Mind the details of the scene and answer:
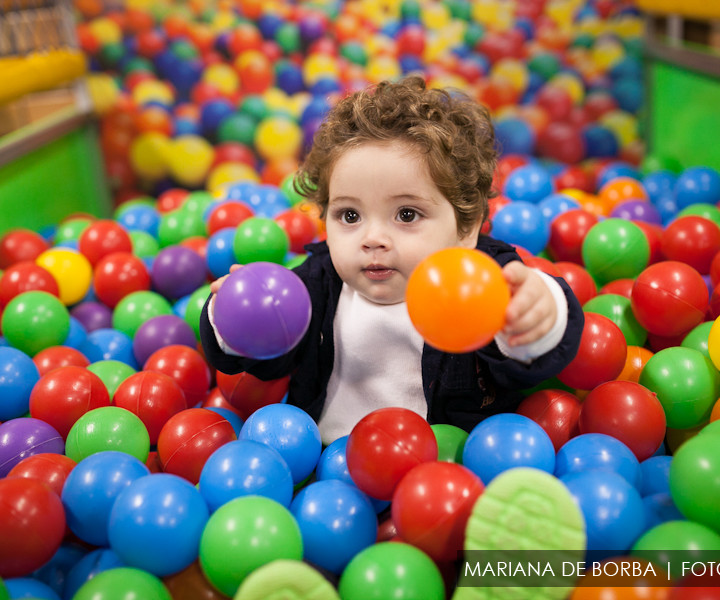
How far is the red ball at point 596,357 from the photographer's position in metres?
1.25

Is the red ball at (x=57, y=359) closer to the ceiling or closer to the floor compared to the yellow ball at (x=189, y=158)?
closer to the ceiling

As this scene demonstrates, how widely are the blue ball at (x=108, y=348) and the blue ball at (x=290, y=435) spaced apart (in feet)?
1.99

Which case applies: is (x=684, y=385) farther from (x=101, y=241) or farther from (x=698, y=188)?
(x=101, y=241)

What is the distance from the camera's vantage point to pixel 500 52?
352 cm

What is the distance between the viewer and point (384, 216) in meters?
1.16

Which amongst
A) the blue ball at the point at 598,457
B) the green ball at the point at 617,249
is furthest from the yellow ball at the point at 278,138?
the blue ball at the point at 598,457

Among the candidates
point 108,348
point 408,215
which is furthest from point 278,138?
point 408,215

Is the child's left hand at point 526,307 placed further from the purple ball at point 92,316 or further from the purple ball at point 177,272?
the purple ball at point 92,316

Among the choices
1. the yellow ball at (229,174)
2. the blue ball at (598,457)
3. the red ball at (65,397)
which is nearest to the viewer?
the blue ball at (598,457)

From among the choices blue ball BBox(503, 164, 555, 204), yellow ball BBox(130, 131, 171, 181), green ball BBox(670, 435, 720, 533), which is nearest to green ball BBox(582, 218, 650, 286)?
blue ball BBox(503, 164, 555, 204)

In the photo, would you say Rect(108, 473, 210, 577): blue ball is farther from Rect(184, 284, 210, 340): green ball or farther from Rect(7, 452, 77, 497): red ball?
Rect(184, 284, 210, 340): green ball

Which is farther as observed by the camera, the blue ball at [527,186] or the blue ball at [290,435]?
the blue ball at [527,186]

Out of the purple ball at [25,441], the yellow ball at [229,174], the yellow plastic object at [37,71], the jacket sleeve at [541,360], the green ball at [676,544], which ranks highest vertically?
the yellow plastic object at [37,71]

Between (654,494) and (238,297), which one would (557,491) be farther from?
(238,297)
